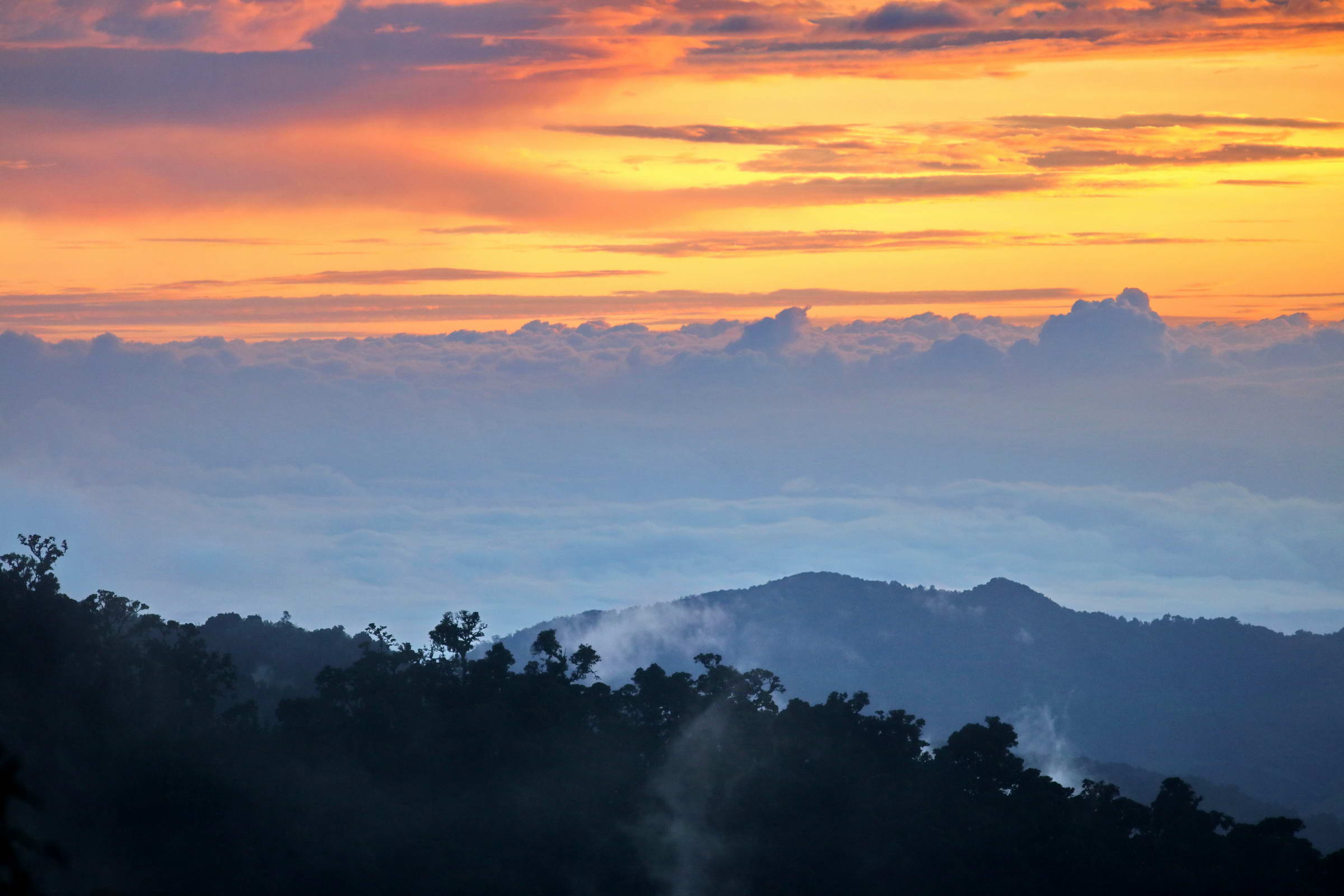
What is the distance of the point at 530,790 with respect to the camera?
65500 mm

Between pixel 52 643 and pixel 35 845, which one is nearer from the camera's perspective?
pixel 35 845

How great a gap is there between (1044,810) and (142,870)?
39.7 meters

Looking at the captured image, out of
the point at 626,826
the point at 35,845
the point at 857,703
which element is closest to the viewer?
the point at 35,845

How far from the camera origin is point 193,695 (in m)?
72.4

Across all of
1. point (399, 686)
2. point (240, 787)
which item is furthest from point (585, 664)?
point (240, 787)

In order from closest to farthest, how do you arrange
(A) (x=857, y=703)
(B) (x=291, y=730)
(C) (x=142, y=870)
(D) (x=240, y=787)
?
(C) (x=142, y=870) → (D) (x=240, y=787) → (B) (x=291, y=730) → (A) (x=857, y=703)

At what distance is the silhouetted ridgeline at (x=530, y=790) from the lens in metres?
56.6

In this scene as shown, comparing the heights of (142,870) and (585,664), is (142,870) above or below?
below

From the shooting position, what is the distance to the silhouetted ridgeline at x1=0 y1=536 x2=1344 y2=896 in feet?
186

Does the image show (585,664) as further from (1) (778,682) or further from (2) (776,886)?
(2) (776,886)

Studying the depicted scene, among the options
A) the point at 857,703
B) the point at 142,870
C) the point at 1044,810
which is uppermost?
the point at 857,703

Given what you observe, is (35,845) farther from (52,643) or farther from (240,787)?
(52,643)

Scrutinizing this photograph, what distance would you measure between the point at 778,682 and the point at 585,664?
11022 mm

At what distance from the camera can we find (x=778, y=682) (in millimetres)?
79125
